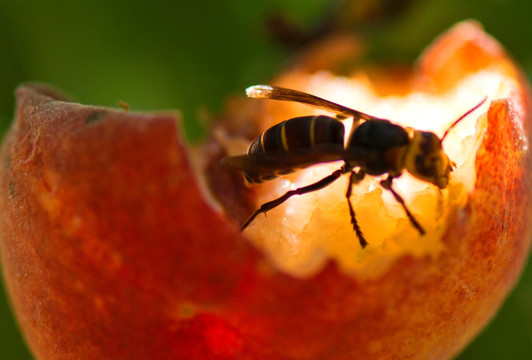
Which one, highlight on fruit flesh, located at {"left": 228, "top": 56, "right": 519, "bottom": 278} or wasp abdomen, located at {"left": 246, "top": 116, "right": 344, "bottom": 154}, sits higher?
wasp abdomen, located at {"left": 246, "top": 116, "right": 344, "bottom": 154}

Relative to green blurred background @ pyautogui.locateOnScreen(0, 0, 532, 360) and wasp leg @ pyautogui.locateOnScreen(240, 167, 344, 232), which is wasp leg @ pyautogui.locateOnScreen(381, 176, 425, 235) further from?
green blurred background @ pyautogui.locateOnScreen(0, 0, 532, 360)

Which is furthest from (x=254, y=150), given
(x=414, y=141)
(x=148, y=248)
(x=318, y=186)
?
(x=148, y=248)

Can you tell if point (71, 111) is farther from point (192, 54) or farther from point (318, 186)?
point (192, 54)

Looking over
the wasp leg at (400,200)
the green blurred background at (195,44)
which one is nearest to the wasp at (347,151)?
the wasp leg at (400,200)

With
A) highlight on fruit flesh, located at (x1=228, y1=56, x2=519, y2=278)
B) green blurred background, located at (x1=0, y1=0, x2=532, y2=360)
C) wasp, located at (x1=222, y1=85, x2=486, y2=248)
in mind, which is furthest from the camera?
green blurred background, located at (x1=0, y1=0, x2=532, y2=360)

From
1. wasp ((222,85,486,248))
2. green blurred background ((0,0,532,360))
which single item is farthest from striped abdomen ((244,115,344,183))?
green blurred background ((0,0,532,360))

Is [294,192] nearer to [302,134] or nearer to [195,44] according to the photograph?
[302,134]

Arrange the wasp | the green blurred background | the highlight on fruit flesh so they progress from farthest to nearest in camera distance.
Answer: the green blurred background
the wasp
the highlight on fruit flesh
